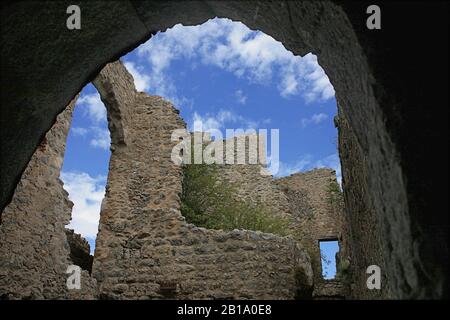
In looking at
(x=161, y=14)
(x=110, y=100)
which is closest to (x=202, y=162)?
(x=110, y=100)

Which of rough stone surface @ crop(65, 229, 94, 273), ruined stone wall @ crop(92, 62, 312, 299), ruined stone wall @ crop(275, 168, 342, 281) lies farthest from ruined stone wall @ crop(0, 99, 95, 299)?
ruined stone wall @ crop(275, 168, 342, 281)

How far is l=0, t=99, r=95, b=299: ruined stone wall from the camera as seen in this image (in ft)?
14.3

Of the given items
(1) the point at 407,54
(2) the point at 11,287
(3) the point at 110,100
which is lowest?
(2) the point at 11,287

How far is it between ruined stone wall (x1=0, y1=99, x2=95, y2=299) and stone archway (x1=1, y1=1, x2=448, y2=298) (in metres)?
2.81

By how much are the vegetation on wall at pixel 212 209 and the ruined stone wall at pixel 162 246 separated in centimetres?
56

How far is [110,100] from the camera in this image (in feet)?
24.3

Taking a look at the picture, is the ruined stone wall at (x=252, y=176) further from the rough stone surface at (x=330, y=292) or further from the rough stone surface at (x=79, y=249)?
the rough stone surface at (x=330, y=292)

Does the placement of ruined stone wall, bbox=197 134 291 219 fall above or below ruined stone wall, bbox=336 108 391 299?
above

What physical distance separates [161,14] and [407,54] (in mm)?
1203

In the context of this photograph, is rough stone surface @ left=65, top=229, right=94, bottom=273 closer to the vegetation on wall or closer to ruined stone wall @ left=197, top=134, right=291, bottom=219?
the vegetation on wall

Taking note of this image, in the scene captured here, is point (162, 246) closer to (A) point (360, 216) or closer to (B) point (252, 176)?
(A) point (360, 216)

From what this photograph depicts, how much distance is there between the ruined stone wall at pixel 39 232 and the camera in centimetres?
436

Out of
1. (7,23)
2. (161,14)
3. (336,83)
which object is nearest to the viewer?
(7,23)
